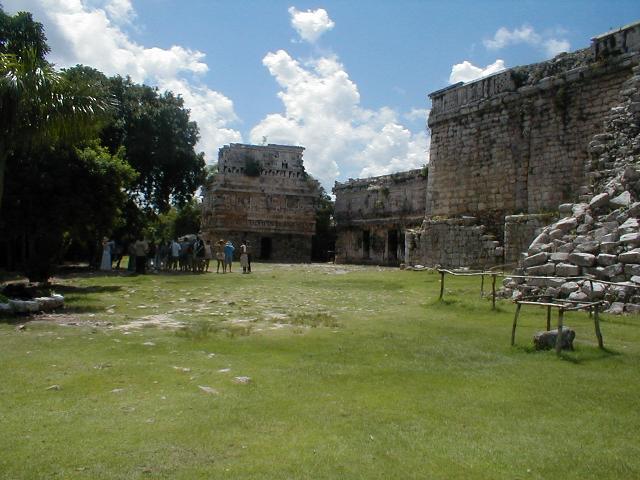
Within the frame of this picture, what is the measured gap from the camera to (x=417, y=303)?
12945 millimetres

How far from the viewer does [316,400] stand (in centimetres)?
528

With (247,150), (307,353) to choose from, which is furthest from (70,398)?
(247,150)

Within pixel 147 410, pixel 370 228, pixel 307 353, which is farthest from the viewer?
pixel 370 228

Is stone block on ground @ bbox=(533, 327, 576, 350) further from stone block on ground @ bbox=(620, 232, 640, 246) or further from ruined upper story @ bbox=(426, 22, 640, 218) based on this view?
ruined upper story @ bbox=(426, 22, 640, 218)

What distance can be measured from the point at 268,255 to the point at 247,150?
7.65m

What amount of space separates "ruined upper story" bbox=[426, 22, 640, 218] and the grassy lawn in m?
8.59

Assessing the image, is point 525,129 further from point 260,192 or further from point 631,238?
point 260,192

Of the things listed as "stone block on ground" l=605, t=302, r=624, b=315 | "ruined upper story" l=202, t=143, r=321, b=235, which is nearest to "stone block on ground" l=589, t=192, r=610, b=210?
"stone block on ground" l=605, t=302, r=624, b=315

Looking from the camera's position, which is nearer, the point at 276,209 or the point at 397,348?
the point at 397,348

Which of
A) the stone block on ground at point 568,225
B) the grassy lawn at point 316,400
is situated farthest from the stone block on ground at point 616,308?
the stone block on ground at point 568,225

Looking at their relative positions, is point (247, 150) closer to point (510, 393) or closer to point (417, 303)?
point (417, 303)

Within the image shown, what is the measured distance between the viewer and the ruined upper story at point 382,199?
35.0 meters

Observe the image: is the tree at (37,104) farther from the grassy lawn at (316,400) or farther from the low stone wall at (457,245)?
the low stone wall at (457,245)

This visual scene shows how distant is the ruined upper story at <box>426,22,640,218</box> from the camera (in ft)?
53.2
